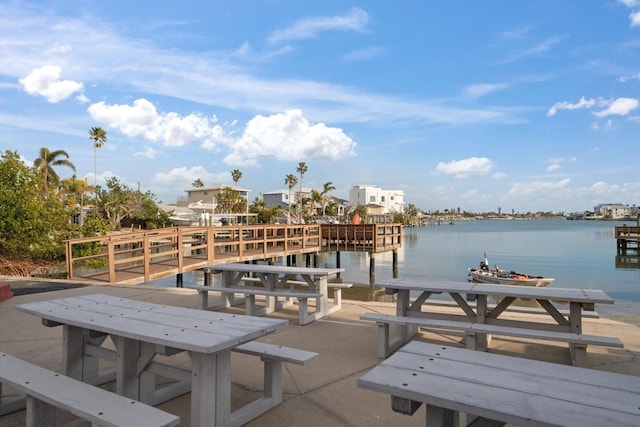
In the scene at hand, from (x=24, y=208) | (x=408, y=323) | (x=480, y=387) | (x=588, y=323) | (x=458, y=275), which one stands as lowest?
(x=458, y=275)

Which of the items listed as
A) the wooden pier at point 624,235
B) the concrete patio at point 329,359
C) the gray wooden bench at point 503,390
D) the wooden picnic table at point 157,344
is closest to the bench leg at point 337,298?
the concrete patio at point 329,359

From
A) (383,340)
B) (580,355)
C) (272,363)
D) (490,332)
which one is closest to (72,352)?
(272,363)

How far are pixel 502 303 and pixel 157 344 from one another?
3.15 meters

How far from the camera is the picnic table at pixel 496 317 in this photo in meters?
3.68

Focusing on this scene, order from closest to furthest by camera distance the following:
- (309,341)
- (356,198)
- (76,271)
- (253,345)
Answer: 1. (253,345)
2. (309,341)
3. (76,271)
4. (356,198)

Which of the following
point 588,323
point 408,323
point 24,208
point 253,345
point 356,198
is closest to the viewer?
point 253,345

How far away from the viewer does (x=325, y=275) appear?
5.68 metres

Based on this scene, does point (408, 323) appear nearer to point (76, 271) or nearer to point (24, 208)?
point (24, 208)

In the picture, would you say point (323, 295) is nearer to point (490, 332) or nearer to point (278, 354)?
point (490, 332)

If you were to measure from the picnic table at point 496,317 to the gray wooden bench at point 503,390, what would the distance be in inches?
70.4

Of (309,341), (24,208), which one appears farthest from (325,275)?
(24,208)

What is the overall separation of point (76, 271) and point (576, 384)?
18311 millimetres

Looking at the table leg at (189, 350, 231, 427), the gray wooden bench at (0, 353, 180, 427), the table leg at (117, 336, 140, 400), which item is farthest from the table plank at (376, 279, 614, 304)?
the gray wooden bench at (0, 353, 180, 427)

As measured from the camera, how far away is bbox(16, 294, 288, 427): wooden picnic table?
98.5 inches
